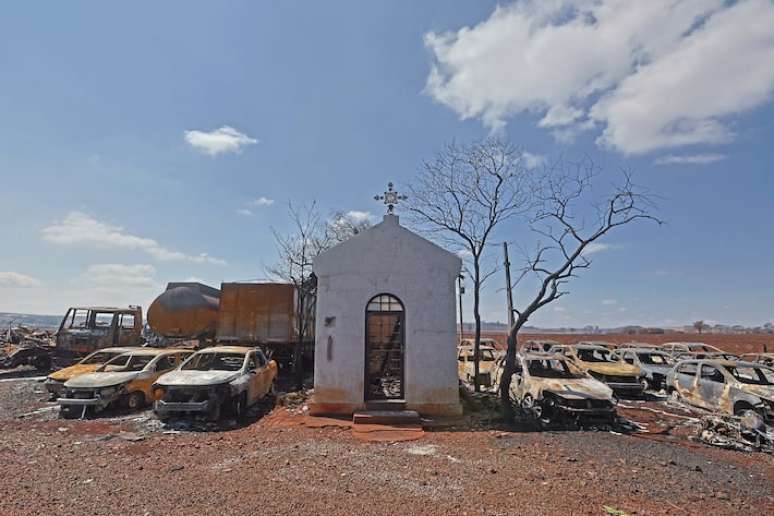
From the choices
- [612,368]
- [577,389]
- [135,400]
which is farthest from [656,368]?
[135,400]

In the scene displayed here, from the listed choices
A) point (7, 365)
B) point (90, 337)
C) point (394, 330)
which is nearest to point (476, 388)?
point (394, 330)

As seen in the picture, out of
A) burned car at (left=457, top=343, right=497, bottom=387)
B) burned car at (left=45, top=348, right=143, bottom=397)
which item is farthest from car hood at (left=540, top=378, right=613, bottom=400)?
burned car at (left=45, top=348, right=143, bottom=397)

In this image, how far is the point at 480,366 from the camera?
16.2 m

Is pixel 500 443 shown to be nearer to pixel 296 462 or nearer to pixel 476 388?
pixel 296 462

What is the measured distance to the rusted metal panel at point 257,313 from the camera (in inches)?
639

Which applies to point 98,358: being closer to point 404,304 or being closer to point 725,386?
point 404,304

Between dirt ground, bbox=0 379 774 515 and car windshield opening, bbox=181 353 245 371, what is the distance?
1995 mm

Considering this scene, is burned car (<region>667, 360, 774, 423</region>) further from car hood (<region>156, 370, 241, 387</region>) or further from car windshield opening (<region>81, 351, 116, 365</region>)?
car windshield opening (<region>81, 351, 116, 365</region>)

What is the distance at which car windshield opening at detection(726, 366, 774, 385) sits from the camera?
1100 centimetres

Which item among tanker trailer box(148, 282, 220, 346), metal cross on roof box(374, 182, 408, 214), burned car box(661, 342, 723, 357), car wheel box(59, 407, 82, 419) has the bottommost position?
car wheel box(59, 407, 82, 419)

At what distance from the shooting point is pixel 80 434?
Result: 865cm

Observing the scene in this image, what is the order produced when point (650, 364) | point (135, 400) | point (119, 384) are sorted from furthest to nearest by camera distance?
1. point (650, 364)
2. point (135, 400)
3. point (119, 384)

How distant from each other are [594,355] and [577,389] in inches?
250

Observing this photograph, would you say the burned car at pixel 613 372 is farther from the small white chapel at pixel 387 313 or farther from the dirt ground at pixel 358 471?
the small white chapel at pixel 387 313
